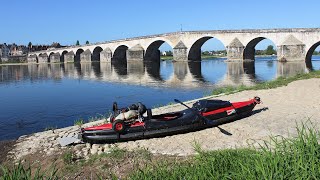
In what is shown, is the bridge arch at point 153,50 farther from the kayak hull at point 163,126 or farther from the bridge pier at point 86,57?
the kayak hull at point 163,126

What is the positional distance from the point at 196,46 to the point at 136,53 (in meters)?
13.0

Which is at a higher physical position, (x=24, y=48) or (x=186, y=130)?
(x=24, y=48)

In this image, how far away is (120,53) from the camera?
251ft

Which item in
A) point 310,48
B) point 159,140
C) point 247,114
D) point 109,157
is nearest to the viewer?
point 109,157

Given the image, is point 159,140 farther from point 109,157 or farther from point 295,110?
point 295,110

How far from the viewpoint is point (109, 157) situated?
6.53 m

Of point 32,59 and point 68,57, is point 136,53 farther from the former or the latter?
point 32,59

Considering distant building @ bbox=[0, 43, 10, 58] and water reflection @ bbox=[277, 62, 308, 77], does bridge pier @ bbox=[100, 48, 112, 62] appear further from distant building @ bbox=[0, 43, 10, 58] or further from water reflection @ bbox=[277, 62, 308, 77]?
distant building @ bbox=[0, 43, 10, 58]

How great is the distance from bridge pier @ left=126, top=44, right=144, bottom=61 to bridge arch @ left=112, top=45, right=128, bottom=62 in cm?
569

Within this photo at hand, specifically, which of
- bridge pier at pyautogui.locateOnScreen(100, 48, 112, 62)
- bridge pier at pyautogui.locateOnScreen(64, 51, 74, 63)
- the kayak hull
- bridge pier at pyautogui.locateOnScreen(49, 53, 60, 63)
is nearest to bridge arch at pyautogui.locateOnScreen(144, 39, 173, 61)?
bridge pier at pyautogui.locateOnScreen(100, 48, 112, 62)

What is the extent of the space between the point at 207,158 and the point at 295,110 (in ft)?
18.8

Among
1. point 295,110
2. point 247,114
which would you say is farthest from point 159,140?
point 295,110

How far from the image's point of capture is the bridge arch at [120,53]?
7490cm

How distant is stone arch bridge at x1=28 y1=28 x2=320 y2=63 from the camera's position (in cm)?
4694
